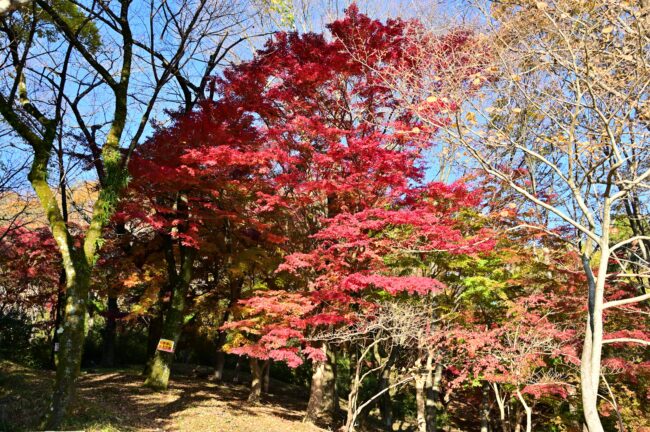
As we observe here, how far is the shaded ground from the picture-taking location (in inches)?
250

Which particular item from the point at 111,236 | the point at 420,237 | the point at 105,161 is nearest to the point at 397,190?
the point at 420,237

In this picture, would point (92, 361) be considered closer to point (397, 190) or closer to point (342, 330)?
point (342, 330)

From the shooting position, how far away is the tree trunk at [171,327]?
32.8 ft

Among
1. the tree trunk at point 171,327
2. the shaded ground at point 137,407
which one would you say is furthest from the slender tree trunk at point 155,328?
the tree trunk at point 171,327

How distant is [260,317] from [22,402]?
396cm

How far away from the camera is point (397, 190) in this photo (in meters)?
8.55

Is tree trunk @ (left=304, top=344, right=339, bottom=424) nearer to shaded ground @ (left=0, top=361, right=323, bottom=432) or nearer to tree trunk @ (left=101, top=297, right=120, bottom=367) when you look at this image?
shaded ground @ (left=0, top=361, right=323, bottom=432)

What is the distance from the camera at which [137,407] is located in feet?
27.6

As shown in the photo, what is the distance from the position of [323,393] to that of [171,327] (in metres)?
3.65

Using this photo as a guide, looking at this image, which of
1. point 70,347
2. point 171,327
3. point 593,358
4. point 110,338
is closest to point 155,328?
point 110,338

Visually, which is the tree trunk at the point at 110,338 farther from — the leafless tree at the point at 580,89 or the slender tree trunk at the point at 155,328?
the leafless tree at the point at 580,89

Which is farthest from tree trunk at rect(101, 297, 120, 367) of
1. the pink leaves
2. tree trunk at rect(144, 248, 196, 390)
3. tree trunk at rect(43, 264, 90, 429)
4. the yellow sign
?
the pink leaves

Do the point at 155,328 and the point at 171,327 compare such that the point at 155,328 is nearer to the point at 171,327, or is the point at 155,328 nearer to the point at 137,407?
the point at 171,327

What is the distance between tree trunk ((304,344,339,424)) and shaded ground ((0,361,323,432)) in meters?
0.43
